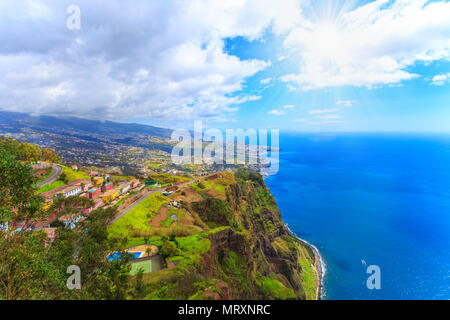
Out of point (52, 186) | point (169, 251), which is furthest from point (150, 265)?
point (52, 186)

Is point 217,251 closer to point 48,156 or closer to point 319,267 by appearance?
point 319,267

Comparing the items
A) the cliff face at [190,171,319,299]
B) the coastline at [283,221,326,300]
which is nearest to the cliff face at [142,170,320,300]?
the cliff face at [190,171,319,299]

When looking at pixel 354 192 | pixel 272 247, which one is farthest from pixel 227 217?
pixel 354 192

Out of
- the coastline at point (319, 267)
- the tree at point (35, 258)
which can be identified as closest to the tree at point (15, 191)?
the tree at point (35, 258)

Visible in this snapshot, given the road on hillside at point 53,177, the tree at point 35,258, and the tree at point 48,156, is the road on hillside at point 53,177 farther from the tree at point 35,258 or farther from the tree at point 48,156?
the tree at point 35,258

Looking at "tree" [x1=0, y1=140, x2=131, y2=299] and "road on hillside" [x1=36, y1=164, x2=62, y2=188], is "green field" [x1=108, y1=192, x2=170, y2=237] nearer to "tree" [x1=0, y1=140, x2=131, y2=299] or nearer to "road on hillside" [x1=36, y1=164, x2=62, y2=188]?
"tree" [x1=0, y1=140, x2=131, y2=299]

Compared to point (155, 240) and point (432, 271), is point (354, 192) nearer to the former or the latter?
point (432, 271)
